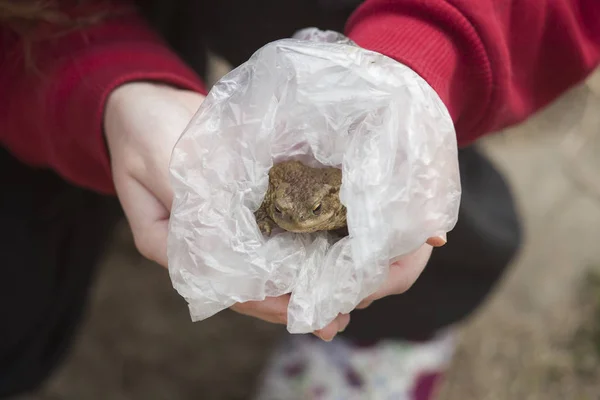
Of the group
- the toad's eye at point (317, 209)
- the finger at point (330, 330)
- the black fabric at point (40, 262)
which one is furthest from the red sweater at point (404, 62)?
the finger at point (330, 330)

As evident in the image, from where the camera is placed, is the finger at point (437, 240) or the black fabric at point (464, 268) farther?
the black fabric at point (464, 268)

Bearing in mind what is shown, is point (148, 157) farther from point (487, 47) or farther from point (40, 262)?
point (40, 262)

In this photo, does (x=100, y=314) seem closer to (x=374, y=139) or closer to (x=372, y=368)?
(x=372, y=368)

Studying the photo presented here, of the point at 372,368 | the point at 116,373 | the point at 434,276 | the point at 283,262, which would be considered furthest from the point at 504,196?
the point at 116,373

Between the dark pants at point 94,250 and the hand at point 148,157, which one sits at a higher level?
the hand at point 148,157

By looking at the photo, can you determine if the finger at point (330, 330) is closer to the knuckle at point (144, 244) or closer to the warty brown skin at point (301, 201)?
the warty brown skin at point (301, 201)
